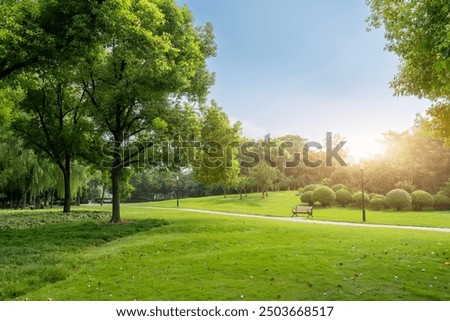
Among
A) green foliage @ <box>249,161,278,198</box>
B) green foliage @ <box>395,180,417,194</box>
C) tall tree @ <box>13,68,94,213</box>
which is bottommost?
green foliage @ <box>395,180,417,194</box>

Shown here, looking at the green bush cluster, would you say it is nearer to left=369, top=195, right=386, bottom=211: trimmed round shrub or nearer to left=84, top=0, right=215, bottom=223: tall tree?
left=369, top=195, right=386, bottom=211: trimmed round shrub

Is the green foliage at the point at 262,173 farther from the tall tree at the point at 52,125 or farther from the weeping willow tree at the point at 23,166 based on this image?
the tall tree at the point at 52,125

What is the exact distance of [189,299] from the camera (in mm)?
7262

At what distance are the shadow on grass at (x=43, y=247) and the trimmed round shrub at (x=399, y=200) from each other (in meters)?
25.4

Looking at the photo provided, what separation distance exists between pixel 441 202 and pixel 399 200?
14.9 ft

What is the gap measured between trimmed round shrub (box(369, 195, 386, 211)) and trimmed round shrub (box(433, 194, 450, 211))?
16.5ft

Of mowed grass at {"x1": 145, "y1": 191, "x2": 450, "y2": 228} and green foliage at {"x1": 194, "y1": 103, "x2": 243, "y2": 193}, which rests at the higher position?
green foliage at {"x1": 194, "y1": 103, "x2": 243, "y2": 193}

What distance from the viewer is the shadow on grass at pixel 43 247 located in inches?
344

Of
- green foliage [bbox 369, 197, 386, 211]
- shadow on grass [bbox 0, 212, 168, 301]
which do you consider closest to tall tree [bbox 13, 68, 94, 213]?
shadow on grass [bbox 0, 212, 168, 301]

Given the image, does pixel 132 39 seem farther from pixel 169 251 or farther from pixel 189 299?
pixel 189 299

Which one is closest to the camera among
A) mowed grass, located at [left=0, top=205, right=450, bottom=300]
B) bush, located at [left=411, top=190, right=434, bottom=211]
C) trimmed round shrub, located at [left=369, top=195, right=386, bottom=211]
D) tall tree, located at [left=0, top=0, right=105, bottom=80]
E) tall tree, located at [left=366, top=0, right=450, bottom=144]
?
mowed grass, located at [left=0, top=205, right=450, bottom=300]

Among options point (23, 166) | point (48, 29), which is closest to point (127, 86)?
point (48, 29)

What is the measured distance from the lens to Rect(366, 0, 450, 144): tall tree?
10234 mm

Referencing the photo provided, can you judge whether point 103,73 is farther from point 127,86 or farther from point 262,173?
point 262,173
